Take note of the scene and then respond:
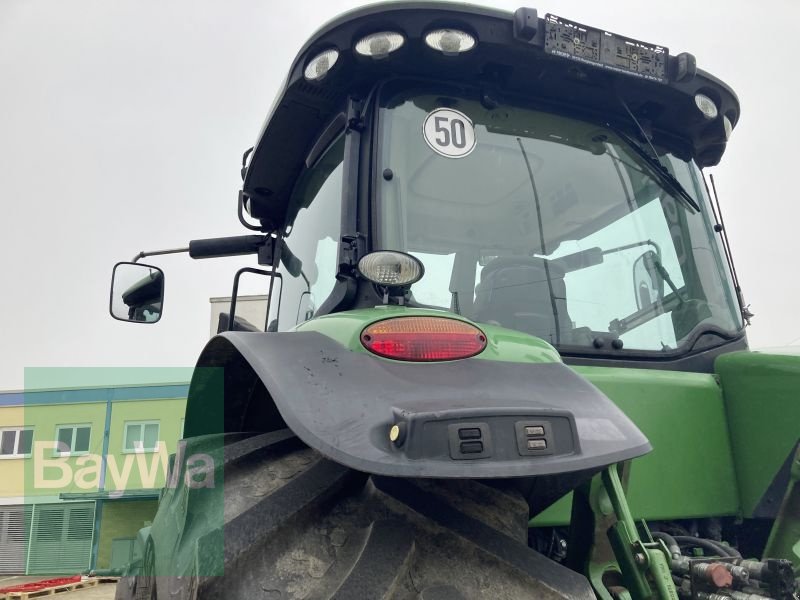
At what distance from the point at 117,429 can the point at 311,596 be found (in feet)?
71.9

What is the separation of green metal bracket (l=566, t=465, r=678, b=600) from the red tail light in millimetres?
428

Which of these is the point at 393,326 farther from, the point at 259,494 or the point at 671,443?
the point at 671,443

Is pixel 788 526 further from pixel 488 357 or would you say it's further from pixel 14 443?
pixel 14 443

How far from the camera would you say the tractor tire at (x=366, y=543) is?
3.70ft

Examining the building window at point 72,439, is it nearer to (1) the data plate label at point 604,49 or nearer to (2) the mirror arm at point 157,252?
(2) the mirror arm at point 157,252

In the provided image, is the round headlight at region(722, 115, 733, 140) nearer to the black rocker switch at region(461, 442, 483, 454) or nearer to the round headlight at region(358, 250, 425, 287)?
the round headlight at region(358, 250, 425, 287)

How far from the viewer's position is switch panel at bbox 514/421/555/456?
1.11 metres

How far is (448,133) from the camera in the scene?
2.09 metres

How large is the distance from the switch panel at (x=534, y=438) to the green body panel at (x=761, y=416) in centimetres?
119

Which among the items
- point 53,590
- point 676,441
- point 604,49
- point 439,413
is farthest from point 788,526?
point 53,590

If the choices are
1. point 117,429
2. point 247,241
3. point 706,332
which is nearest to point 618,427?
point 706,332

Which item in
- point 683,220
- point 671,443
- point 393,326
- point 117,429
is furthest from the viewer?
point 117,429

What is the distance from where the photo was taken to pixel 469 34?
6.71ft

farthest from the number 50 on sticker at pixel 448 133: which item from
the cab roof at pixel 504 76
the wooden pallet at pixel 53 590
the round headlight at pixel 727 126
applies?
the wooden pallet at pixel 53 590
